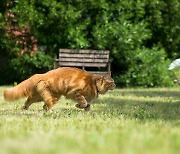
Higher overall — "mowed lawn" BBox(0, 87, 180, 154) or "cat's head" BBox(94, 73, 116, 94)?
"cat's head" BBox(94, 73, 116, 94)

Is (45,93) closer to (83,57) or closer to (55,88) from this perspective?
(55,88)

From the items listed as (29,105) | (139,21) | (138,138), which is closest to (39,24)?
(139,21)

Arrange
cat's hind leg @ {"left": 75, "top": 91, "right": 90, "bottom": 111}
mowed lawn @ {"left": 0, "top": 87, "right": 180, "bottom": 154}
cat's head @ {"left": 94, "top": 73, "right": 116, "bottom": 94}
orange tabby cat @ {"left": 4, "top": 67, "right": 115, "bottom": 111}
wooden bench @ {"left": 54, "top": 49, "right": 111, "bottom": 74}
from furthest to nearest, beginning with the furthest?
wooden bench @ {"left": 54, "top": 49, "right": 111, "bottom": 74}, cat's head @ {"left": 94, "top": 73, "right": 116, "bottom": 94}, cat's hind leg @ {"left": 75, "top": 91, "right": 90, "bottom": 111}, orange tabby cat @ {"left": 4, "top": 67, "right": 115, "bottom": 111}, mowed lawn @ {"left": 0, "top": 87, "right": 180, "bottom": 154}

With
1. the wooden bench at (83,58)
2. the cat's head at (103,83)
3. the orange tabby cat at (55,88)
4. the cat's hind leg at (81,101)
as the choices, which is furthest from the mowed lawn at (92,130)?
the wooden bench at (83,58)

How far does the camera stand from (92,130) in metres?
5.41

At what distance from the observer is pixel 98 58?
14.7 m

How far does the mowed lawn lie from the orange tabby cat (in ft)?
0.85

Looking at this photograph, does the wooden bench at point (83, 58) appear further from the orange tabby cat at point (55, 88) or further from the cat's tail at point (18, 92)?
the cat's tail at point (18, 92)

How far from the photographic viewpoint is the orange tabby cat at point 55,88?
7.51 m

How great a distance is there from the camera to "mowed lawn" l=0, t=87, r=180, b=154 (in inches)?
159

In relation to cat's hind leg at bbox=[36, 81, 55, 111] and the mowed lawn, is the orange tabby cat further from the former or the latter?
the mowed lawn

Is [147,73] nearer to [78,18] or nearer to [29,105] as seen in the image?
[78,18]

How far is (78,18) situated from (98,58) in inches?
55.2

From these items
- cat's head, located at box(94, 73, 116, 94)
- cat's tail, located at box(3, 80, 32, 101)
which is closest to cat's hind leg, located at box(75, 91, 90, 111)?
cat's head, located at box(94, 73, 116, 94)
